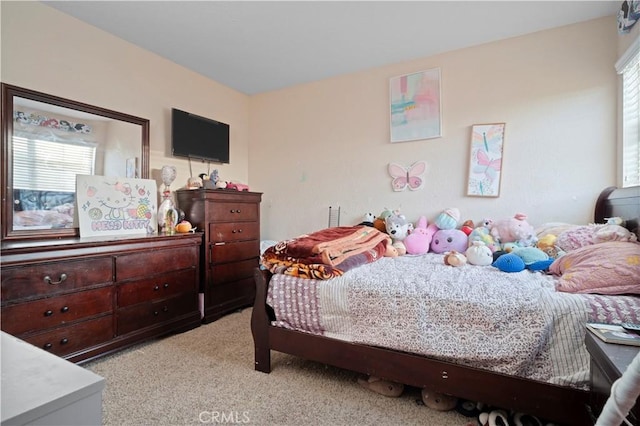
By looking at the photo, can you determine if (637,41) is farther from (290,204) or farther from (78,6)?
(78,6)

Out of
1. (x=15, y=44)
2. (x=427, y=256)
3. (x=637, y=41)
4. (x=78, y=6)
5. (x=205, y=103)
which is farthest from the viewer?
(x=205, y=103)

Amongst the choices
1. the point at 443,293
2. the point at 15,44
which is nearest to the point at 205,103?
the point at 15,44

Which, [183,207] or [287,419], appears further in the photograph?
[183,207]

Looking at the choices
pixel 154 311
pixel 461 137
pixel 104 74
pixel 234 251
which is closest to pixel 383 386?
pixel 154 311

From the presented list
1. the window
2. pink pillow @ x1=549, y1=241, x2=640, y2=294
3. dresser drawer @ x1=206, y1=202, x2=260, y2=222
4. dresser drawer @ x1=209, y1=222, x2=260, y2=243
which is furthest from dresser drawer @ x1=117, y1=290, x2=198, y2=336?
the window

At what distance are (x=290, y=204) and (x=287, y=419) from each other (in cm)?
248

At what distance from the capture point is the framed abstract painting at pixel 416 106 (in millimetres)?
2910

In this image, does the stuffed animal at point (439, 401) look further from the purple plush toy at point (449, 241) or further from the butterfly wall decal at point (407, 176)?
the butterfly wall decal at point (407, 176)

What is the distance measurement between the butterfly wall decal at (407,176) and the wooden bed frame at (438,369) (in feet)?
4.50

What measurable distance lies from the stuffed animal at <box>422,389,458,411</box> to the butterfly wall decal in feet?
6.05

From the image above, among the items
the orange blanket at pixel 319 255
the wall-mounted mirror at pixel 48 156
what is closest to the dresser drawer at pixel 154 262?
the wall-mounted mirror at pixel 48 156

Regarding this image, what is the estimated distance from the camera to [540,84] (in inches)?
100

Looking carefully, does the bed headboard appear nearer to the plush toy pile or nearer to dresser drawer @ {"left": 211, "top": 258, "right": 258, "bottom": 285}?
the plush toy pile

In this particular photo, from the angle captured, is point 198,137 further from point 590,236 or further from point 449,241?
point 590,236
